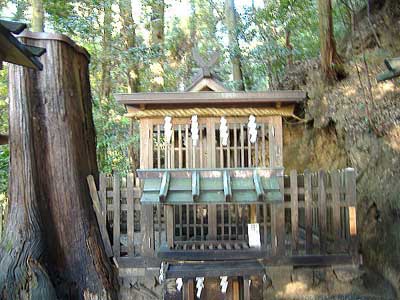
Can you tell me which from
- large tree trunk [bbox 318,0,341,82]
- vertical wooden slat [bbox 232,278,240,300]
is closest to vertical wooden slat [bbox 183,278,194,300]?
vertical wooden slat [bbox 232,278,240,300]

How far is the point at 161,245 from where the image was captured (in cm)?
662

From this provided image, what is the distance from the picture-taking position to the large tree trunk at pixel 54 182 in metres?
5.13

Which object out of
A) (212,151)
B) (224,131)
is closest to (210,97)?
(224,131)

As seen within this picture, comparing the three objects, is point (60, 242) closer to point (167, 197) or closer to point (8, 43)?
point (167, 197)

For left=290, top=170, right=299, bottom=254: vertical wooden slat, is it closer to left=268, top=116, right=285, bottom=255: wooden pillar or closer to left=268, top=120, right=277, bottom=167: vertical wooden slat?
left=268, top=116, right=285, bottom=255: wooden pillar

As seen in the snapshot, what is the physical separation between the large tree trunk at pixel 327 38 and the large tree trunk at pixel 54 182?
21.9ft

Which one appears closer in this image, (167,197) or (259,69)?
(167,197)

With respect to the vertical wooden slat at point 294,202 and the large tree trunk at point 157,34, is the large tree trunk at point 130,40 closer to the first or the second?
the large tree trunk at point 157,34

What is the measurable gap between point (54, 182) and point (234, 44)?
31.7ft

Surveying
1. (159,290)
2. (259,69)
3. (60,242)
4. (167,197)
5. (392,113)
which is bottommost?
(159,290)

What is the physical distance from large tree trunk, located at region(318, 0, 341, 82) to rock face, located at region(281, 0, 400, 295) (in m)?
0.52

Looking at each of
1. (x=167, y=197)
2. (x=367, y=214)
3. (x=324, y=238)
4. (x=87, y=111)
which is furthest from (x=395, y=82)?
(x=87, y=111)

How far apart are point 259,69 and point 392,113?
696cm

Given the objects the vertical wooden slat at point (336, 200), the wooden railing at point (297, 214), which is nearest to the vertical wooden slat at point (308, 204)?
the wooden railing at point (297, 214)
